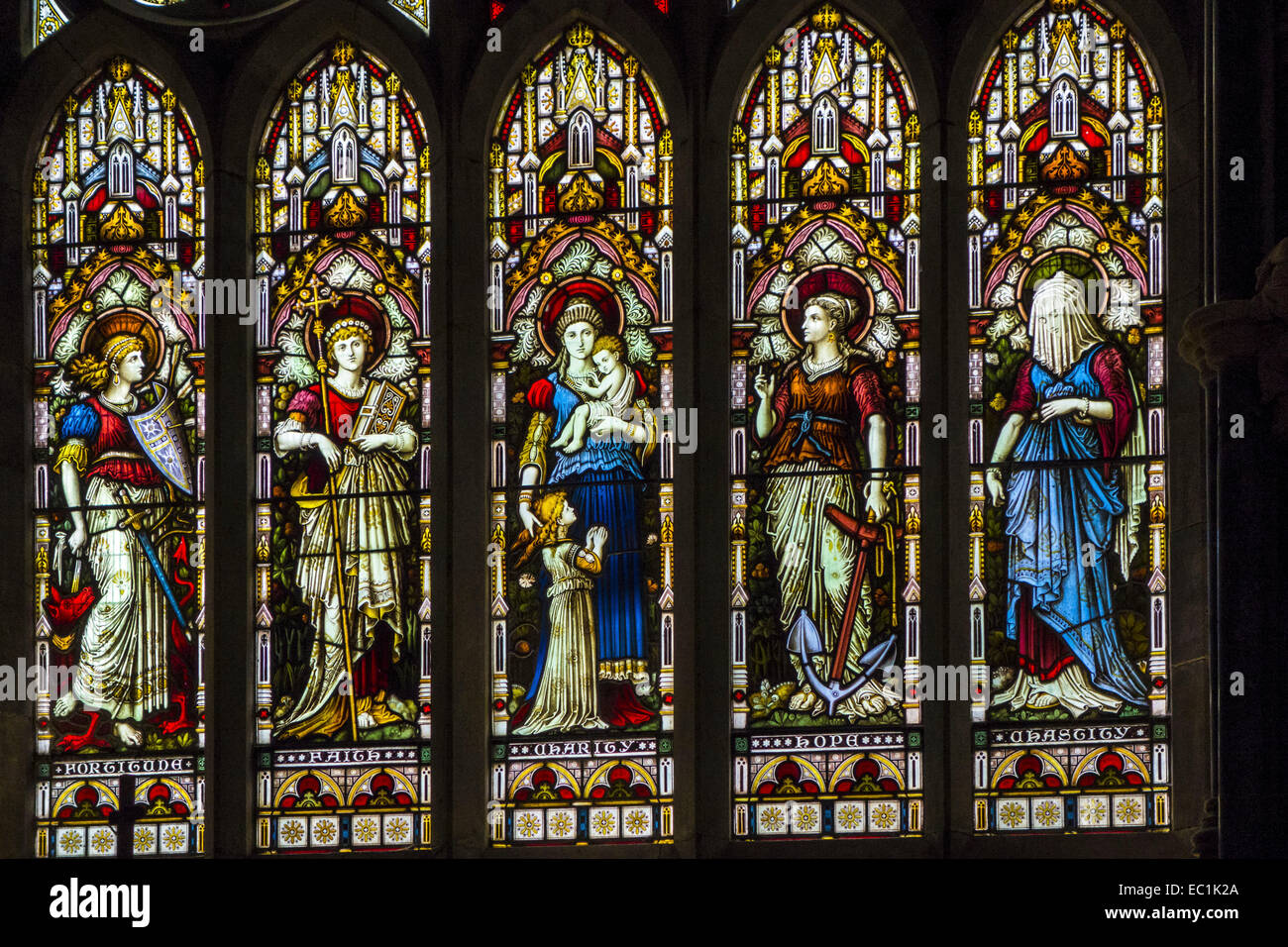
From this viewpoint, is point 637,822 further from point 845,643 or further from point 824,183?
point 824,183

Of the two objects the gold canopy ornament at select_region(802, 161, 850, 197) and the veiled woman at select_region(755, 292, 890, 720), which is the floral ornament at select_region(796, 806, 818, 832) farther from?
the gold canopy ornament at select_region(802, 161, 850, 197)

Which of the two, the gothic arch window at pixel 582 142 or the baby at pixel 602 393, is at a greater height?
the gothic arch window at pixel 582 142

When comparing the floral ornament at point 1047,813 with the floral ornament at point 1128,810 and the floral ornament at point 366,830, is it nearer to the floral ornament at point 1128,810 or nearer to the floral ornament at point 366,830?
the floral ornament at point 1128,810

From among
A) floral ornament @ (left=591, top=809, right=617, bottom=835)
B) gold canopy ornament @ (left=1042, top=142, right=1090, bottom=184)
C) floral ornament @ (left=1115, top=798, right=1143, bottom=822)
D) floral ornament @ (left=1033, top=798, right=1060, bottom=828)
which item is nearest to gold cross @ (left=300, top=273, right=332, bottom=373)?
floral ornament @ (left=591, top=809, right=617, bottom=835)

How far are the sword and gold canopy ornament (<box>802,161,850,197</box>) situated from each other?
3.27m

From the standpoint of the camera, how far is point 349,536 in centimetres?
1294

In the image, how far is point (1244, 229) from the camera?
923cm

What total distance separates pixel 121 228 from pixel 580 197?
2.11 m

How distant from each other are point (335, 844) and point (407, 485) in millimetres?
1592

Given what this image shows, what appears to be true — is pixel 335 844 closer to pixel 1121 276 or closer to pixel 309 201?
pixel 309 201

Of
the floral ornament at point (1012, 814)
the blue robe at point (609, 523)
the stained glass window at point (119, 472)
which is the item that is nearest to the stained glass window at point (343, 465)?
the stained glass window at point (119, 472)

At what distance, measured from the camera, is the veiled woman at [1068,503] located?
40.1ft

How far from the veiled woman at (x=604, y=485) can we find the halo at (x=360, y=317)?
2.38 ft

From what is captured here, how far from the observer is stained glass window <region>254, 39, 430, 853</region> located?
12.7m
